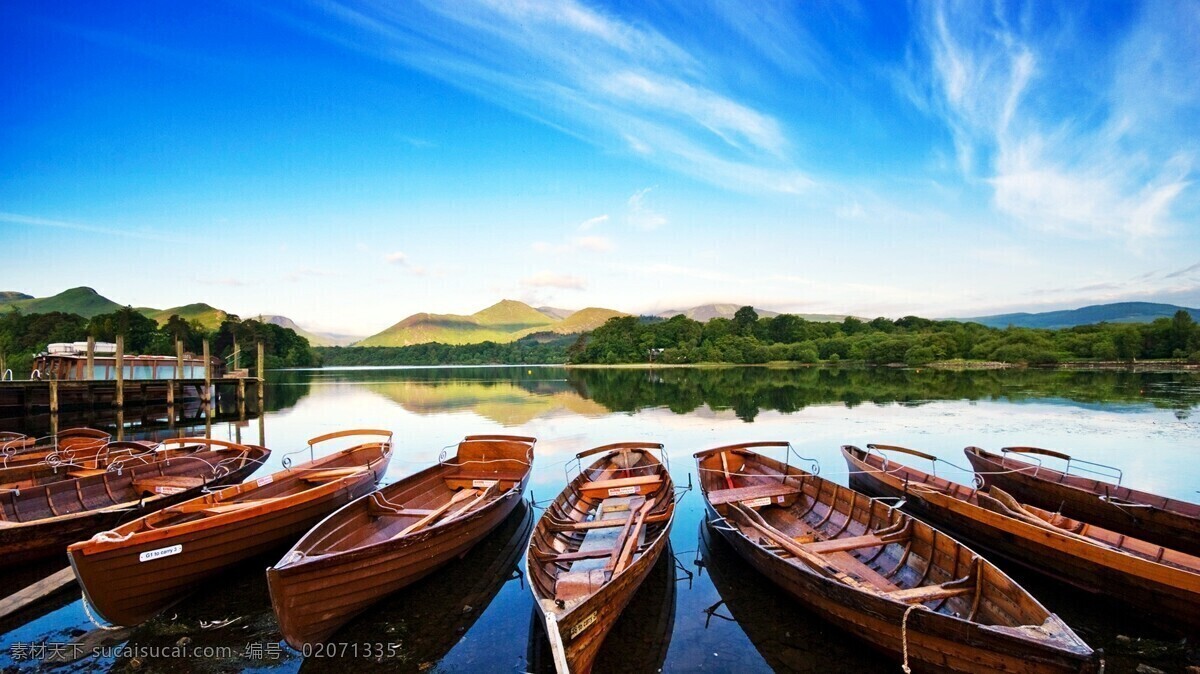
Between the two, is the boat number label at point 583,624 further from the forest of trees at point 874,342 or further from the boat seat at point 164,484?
the forest of trees at point 874,342

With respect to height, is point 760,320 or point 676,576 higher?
point 760,320

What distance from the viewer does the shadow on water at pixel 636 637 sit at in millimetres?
7215

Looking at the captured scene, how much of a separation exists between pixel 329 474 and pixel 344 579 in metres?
6.76

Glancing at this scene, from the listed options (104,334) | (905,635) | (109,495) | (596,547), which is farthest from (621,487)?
(104,334)

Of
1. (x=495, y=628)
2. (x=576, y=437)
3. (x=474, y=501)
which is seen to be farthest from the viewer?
(x=576, y=437)

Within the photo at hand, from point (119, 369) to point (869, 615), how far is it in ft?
149

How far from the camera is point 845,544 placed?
8.86 m

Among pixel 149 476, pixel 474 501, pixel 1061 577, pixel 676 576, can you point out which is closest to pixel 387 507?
pixel 474 501

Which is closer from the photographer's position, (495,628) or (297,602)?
(297,602)

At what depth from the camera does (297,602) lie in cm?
696

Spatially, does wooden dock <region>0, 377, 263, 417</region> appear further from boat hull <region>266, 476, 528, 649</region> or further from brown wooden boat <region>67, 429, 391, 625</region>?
boat hull <region>266, 476, 528, 649</region>

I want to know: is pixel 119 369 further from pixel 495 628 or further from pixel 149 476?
pixel 495 628

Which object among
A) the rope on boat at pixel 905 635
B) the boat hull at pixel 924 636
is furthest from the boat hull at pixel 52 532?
the rope on boat at pixel 905 635

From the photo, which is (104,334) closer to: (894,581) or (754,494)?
(754,494)
